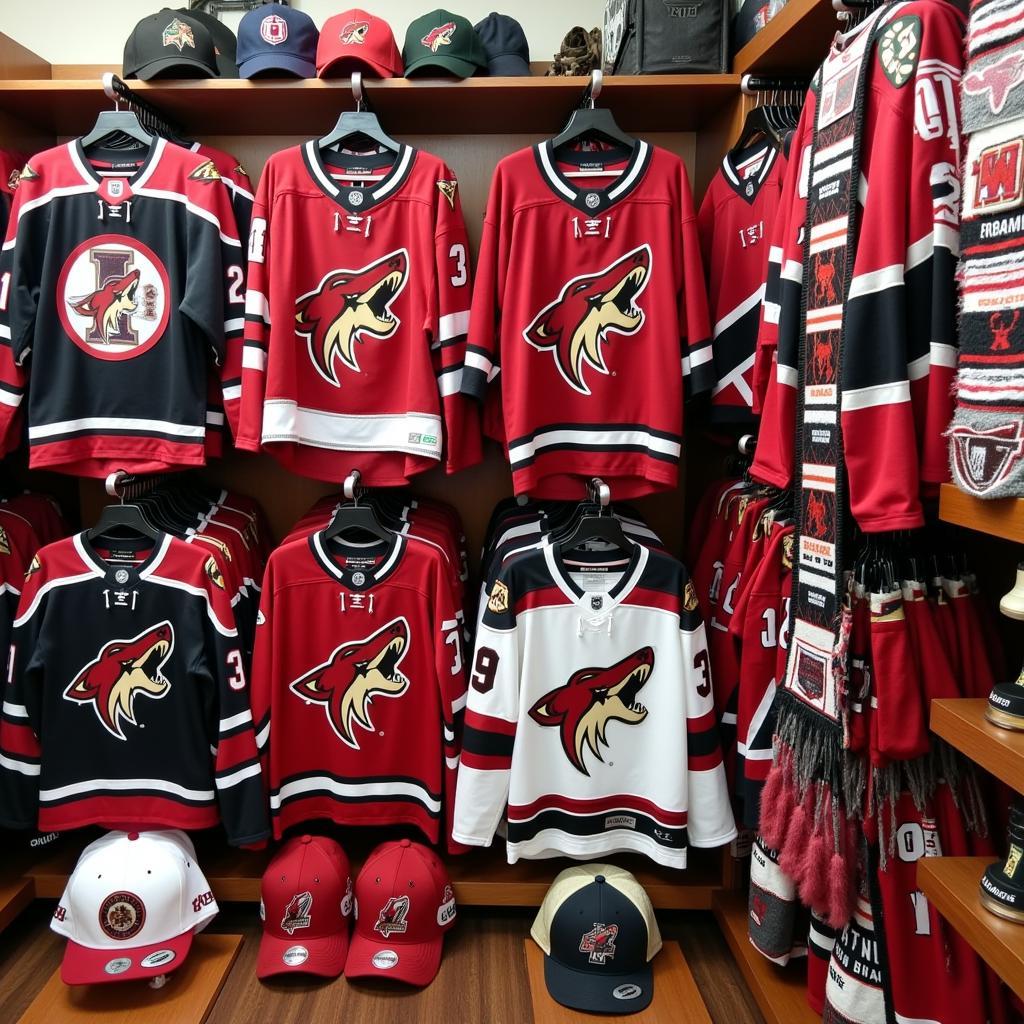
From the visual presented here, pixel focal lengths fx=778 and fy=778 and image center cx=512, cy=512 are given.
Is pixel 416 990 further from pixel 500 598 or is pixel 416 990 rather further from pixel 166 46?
pixel 166 46

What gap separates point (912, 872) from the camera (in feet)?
4.21

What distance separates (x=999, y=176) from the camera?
96 centimetres

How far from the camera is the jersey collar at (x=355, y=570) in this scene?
6.00 ft

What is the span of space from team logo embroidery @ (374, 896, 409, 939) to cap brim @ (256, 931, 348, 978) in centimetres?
10

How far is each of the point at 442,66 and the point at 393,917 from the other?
1.96 m

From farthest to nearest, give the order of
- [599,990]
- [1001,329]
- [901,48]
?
[599,990], [901,48], [1001,329]

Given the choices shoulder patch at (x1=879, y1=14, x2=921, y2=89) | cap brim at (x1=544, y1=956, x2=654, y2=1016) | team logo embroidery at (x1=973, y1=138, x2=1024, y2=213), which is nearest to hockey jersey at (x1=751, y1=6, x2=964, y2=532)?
shoulder patch at (x1=879, y1=14, x2=921, y2=89)

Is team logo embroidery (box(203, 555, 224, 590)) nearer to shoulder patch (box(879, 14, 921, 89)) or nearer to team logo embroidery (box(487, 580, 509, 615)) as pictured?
team logo embroidery (box(487, 580, 509, 615))

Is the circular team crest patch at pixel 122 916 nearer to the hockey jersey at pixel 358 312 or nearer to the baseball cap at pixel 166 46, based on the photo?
the hockey jersey at pixel 358 312

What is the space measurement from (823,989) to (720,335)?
1391 millimetres

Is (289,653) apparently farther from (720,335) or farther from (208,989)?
(720,335)

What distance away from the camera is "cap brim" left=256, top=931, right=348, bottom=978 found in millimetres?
1725

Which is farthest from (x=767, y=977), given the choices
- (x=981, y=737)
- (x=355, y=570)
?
(x=355, y=570)

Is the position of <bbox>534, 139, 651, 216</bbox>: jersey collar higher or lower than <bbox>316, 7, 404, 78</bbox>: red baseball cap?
lower
